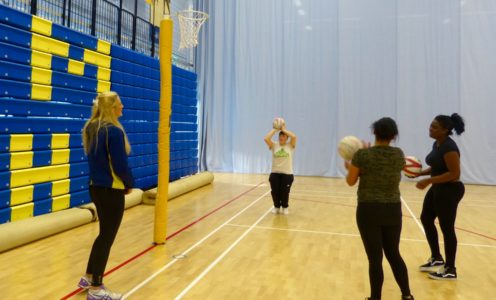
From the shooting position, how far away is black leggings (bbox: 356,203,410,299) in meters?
3.00

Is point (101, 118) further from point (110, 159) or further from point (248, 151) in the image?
point (248, 151)

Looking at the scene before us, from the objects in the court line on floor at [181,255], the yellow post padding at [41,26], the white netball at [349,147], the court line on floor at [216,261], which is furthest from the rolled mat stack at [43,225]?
the white netball at [349,147]

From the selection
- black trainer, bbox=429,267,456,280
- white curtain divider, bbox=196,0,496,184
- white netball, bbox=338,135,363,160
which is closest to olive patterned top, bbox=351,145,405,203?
white netball, bbox=338,135,363,160

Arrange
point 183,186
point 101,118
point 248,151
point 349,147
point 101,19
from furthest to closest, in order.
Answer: point 248,151 < point 183,186 < point 101,19 < point 101,118 < point 349,147

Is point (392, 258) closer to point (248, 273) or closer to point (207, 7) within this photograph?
point (248, 273)

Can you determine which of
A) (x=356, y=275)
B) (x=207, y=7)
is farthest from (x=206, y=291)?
(x=207, y=7)

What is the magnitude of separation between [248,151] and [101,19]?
6.50 m

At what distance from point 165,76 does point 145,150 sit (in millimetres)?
3993

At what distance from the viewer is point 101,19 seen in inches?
316

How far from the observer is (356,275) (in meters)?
4.18

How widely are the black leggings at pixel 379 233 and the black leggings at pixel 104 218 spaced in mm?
1815

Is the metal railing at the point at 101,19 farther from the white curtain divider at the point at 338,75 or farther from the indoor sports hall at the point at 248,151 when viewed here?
the white curtain divider at the point at 338,75

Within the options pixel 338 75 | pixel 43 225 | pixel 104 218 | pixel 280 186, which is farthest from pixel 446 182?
A: pixel 338 75

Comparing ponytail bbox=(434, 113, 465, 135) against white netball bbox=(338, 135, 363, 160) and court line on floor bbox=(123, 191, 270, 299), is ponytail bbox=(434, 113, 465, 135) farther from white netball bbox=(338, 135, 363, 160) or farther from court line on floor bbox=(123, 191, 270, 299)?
court line on floor bbox=(123, 191, 270, 299)
